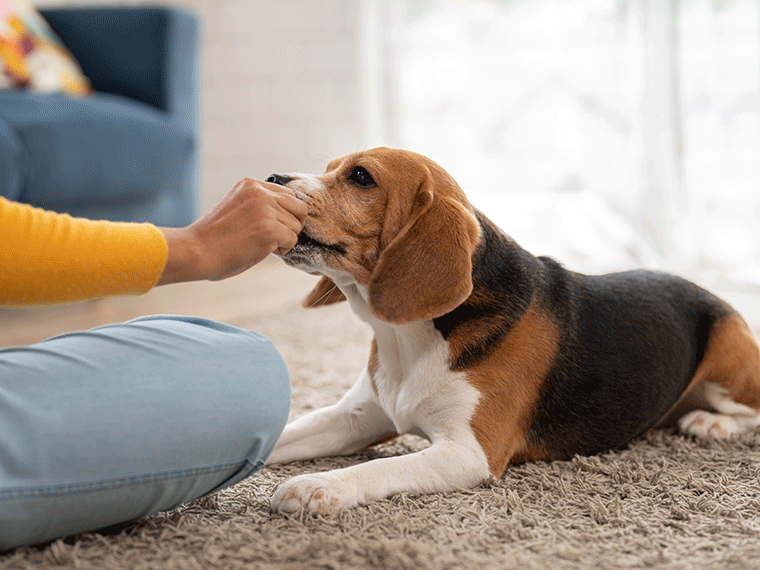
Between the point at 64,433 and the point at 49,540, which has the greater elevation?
the point at 64,433

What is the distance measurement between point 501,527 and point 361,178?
2.46ft

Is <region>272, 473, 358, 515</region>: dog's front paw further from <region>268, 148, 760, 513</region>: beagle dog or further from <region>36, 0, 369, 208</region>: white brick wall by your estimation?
<region>36, 0, 369, 208</region>: white brick wall

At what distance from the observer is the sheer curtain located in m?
4.80

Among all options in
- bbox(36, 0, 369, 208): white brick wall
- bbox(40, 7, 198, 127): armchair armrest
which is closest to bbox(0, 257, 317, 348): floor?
bbox(40, 7, 198, 127): armchair armrest

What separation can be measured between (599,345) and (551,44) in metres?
4.38

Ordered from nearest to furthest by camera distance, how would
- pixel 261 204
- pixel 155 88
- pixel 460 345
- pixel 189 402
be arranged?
pixel 189 402
pixel 261 204
pixel 460 345
pixel 155 88

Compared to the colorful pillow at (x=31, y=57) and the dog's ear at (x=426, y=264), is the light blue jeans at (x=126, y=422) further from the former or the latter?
the colorful pillow at (x=31, y=57)

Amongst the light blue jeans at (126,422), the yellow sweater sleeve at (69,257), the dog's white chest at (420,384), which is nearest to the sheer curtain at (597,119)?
the dog's white chest at (420,384)

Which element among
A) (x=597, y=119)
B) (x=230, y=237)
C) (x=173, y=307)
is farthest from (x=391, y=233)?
(x=597, y=119)

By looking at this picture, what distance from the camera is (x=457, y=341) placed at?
154cm

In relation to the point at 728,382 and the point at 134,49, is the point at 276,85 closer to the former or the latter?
the point at 134,49

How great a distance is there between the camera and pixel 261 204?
1277mm

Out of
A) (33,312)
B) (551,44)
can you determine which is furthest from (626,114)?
(33,312)

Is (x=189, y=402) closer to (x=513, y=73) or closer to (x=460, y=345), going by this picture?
(x=460, y=345)
